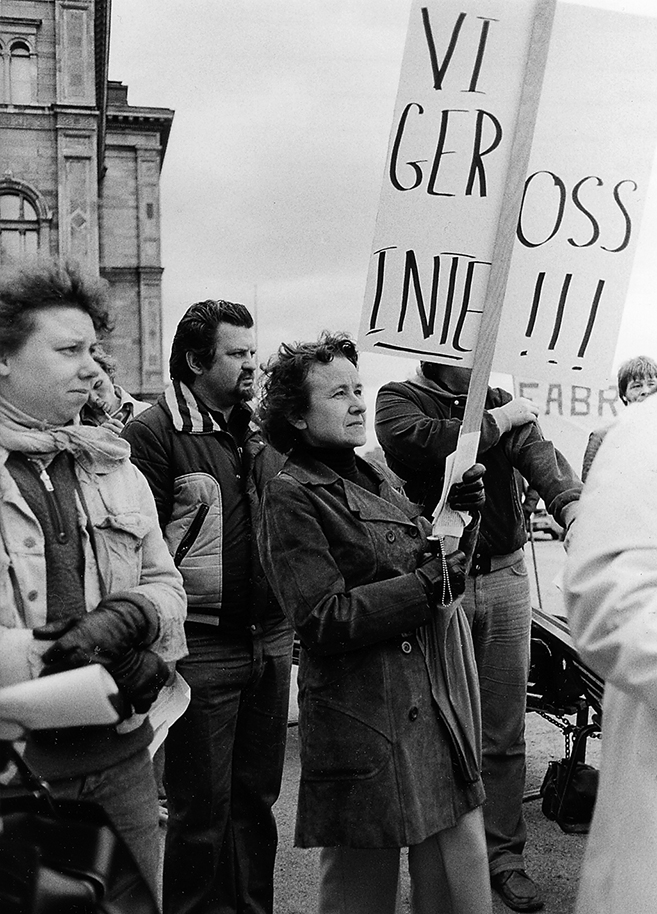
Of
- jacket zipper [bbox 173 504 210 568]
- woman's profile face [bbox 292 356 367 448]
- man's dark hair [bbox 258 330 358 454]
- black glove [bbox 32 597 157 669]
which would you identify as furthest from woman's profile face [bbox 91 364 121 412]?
black glove [bbox 32 597 157 669]

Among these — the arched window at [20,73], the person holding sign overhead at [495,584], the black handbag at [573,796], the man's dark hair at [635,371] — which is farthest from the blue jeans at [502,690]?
the arched window at [20,73]

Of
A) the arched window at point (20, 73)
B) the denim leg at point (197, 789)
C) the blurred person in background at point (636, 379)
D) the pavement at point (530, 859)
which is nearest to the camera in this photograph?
the denim leg at point (197, 789)

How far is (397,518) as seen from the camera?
230 centimetres

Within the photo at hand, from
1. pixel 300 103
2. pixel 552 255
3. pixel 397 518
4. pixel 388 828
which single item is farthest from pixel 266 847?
pixel 300 103

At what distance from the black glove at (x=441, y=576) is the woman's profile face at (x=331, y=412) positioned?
1.15 ft

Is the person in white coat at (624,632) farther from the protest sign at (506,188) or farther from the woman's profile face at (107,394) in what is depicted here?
the woman's profile face at (107,394)

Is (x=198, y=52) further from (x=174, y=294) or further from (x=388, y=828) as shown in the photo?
(x=388, y=828)

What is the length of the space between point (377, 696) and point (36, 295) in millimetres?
1066

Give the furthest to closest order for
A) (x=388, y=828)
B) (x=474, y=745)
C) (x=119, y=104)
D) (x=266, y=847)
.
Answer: (x=119, y=104), (x=266, y=847), (x=474, y=745), (x=388, y=828)

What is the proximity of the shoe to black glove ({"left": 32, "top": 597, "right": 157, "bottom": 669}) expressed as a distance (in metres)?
1.84

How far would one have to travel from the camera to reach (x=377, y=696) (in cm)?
214

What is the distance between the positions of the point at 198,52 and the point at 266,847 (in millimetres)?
2320

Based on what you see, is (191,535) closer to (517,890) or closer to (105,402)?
(105,402)

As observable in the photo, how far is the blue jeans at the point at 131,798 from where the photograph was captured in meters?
Answer: 1.70
